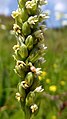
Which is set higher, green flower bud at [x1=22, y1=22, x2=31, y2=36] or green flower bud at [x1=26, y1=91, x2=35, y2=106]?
green flower bud at [x1=22, y1=22, x2=31, y2=36]

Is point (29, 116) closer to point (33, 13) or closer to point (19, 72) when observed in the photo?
point (19, 72)

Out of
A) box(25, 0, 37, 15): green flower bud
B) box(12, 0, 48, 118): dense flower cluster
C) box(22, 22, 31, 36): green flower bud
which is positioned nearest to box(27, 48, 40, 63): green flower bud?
box(12, 0, 48, 118): dense flower cluster

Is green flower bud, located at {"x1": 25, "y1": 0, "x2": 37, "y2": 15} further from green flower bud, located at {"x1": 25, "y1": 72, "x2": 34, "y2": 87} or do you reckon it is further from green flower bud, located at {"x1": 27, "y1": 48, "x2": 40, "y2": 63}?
green flower bud, located at {"x1": 25, "y1": 72, "x2": 34, "y2": 87}

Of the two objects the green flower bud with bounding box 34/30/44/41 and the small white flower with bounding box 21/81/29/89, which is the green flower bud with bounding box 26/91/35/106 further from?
the green flower bud with bounding box 34/30/44/41

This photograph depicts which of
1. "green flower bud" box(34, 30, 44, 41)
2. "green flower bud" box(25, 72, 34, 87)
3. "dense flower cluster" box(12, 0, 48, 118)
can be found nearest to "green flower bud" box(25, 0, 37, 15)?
"dense flower cluster" box(12, 0, 48, 118)

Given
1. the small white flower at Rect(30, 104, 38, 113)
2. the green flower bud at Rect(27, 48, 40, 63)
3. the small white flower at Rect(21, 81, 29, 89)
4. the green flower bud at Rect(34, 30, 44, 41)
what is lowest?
the small white flower at Rect(30, 104, 38, 113)

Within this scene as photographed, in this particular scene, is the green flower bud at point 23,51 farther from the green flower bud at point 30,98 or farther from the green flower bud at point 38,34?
the green flower bud at point 30,98

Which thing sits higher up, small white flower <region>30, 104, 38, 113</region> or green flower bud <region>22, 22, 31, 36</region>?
green flower bud <region>22, 22, 31, 36</region>

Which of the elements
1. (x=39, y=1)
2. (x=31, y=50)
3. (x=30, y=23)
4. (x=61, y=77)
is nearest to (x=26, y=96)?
(x=31, y=50)
